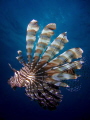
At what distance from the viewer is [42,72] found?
328 centimetres

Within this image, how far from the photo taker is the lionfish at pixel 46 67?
271 centimetres

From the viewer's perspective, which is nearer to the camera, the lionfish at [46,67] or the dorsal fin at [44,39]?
the dorsal fin at [44,39]

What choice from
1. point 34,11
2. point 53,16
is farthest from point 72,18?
point 34,11

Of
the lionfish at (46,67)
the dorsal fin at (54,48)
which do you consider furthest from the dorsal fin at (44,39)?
the dorsal fin at (54,48)

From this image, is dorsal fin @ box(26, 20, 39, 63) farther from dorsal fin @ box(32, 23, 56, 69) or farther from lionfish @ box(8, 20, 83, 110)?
dorsal fin @ box(32, 23, 56, 69)

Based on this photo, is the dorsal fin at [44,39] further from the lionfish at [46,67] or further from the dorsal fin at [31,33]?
the dorsal fin at [31,33]

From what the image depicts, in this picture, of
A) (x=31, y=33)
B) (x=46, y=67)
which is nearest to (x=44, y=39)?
(x=31, y=33)

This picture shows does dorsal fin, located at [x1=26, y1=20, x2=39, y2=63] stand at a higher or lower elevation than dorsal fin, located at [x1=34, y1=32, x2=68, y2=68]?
higher

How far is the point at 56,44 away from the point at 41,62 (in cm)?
69

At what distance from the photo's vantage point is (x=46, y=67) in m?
3.16

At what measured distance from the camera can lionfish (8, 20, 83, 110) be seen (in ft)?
8.90

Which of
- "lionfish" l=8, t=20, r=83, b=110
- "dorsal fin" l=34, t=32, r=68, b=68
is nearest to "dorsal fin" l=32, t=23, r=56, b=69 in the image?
"lionfish" l=8, t=20, r=83, b=110

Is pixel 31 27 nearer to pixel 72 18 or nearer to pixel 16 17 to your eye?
pixel 72 18

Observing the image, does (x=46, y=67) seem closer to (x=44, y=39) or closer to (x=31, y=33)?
(x=44, y=39)
